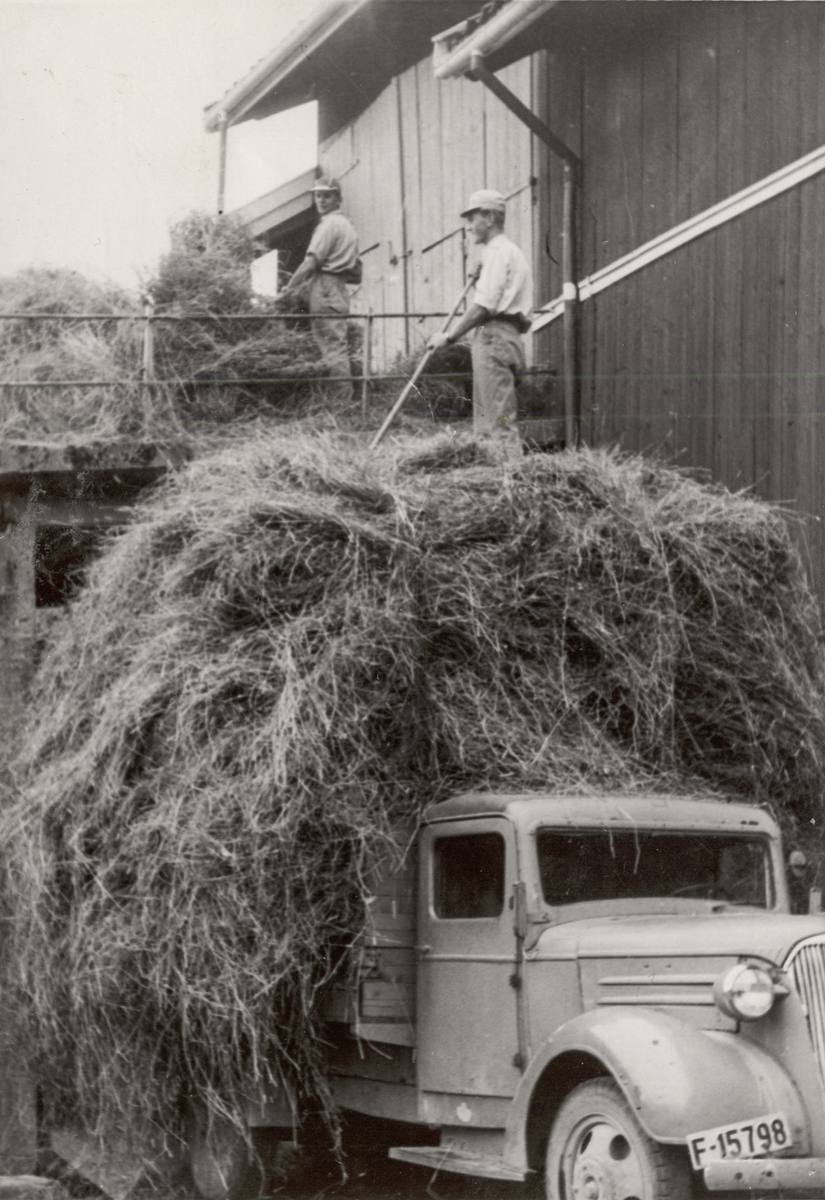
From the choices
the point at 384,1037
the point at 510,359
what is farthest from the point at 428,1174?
the point at 510,359

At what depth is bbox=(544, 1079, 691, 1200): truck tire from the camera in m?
5.00

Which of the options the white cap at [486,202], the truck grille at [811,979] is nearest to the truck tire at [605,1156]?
the truck grille at [811,979]

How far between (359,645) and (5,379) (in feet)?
16.2

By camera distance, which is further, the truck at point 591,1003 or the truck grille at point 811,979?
the truck grille at point 811,979

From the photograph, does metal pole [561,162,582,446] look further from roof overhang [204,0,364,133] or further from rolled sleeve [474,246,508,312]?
roof overhang [204,0,364,133]

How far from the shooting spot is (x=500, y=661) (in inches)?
269

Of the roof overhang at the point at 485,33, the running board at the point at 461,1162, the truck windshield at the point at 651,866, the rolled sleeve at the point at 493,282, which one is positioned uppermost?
the roof overhang at the point at 485,33

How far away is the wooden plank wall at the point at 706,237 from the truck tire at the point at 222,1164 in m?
4.41

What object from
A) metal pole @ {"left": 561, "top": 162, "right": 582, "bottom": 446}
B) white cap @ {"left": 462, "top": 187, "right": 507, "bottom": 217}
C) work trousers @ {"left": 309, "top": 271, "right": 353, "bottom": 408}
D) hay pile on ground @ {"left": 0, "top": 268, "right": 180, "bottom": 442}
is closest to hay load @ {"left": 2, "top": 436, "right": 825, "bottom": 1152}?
hay pile on ground @ {"left": 0, "top": 268, "right": 180, "bottom": 442}

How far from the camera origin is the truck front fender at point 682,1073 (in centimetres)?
493

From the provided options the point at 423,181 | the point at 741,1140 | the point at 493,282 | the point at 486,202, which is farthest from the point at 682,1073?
the point at 423,181

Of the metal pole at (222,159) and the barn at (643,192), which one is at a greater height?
the metal pole at (222,159)

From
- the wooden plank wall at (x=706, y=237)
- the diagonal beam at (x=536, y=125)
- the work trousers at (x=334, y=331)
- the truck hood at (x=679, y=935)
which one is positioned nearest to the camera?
the truck hood at (x=679, y=935)

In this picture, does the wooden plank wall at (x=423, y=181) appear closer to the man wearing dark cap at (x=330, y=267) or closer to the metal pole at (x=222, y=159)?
the man wearing dark cap at (x=330, y=267)
